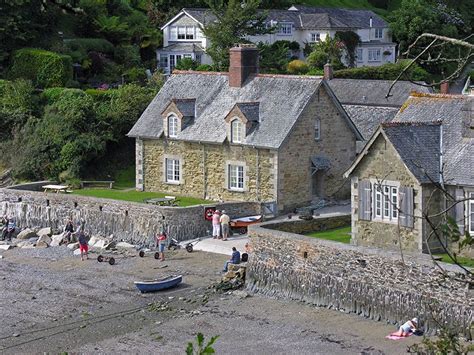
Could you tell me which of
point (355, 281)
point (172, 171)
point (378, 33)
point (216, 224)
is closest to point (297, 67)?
point (378, 33)

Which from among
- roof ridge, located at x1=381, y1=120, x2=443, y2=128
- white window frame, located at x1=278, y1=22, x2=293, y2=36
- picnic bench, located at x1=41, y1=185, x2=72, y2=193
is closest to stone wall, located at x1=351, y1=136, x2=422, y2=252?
roof ridge, located at x1=381, y1=120, x2=443, y2=128

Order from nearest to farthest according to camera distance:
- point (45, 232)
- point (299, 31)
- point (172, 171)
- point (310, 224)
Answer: point (310, 224) < point (45, 232) < point (172, 171) < point (299, 31)

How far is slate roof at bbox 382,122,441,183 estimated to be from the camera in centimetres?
2822

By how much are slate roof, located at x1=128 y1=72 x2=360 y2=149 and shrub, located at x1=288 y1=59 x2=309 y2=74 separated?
20.9 meters

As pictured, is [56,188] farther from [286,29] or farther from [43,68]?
[286,29]

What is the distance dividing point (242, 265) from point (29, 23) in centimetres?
3053

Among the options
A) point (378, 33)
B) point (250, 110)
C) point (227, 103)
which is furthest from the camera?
point (378, 33)

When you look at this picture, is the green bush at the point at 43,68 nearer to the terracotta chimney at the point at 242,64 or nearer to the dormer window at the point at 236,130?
the terracotta chimney at the point at 242,64

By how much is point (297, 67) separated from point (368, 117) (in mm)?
21091

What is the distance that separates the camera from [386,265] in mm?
26094

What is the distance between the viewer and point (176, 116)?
40.9m

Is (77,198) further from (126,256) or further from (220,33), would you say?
(220,33)

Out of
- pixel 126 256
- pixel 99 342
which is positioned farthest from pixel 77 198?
pixel 99 342

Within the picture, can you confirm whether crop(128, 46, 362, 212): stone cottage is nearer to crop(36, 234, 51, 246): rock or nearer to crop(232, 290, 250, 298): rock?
crop(36, 234, 51, 246): rock
